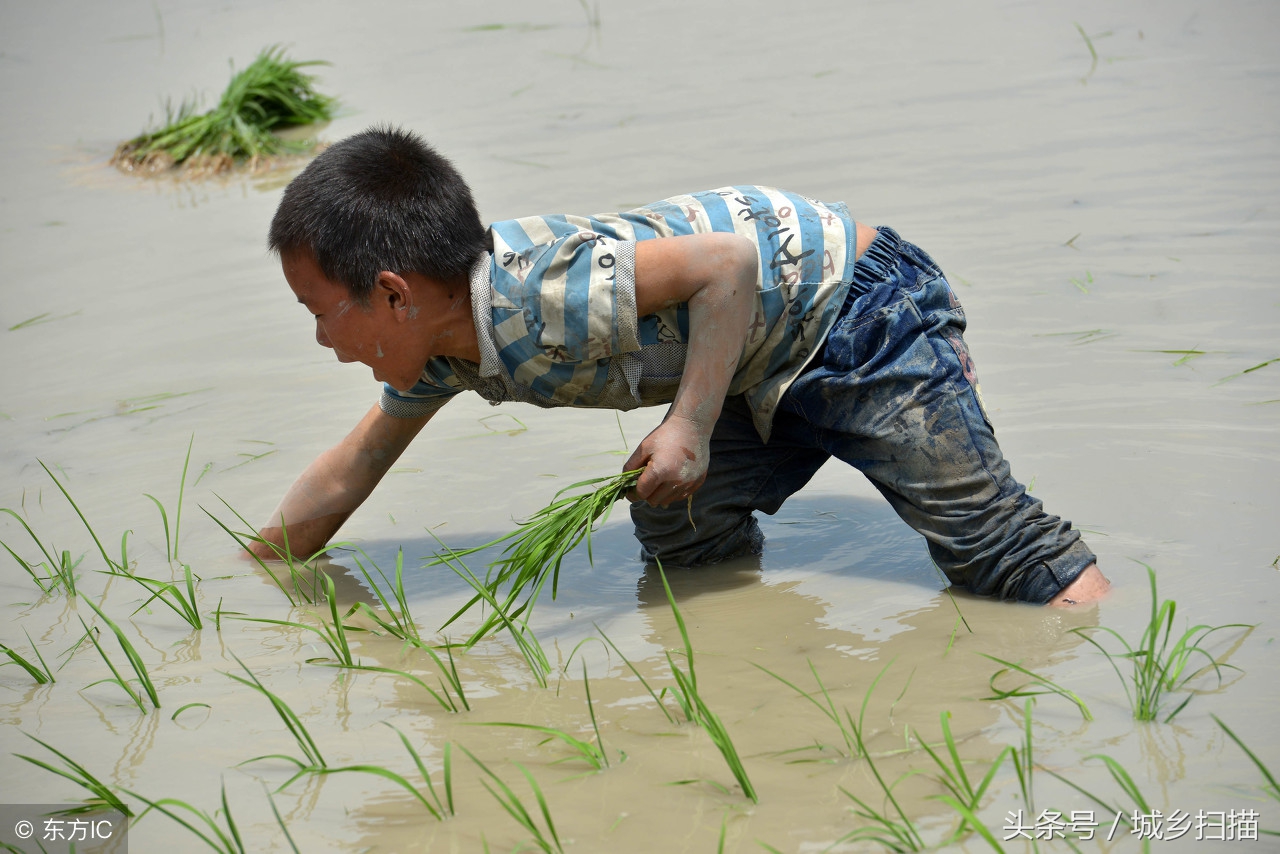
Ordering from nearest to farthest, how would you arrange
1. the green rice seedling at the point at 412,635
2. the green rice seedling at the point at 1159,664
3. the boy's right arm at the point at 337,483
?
the green rice seedling at the point at 1159,664
the green rice seedling at the point at 412,635
the boy's right arm at the point at 337,483

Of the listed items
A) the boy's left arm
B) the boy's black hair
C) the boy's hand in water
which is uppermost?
the boy's black hair

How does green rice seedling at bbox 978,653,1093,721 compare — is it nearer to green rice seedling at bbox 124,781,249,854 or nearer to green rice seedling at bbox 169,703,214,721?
green rice seedling at bbox 124,781,249,854

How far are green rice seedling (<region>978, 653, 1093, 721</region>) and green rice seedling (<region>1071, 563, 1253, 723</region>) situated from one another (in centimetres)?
8

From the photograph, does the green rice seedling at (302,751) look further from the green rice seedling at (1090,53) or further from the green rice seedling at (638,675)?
the green rice seedling at (1090,53)

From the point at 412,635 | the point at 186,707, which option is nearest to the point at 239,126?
the point at 412,635

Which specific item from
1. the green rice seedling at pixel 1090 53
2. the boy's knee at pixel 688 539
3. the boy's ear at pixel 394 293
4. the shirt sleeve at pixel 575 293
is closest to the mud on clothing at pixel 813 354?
the shirt sleeve at pixel 575 293

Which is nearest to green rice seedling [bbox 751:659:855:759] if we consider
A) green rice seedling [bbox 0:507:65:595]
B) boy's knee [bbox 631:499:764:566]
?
boy's knee [bbox 631:499:764:566]

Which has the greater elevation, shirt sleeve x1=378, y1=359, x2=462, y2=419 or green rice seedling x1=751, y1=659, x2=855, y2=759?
shirt sleeve x1=378, y1=359, x2=462, y2=419

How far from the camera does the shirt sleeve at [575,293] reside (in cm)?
238

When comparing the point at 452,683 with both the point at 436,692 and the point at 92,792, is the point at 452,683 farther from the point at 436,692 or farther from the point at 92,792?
the point at 92,792

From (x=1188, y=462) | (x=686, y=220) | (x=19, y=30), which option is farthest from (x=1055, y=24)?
(x=19, y=30)

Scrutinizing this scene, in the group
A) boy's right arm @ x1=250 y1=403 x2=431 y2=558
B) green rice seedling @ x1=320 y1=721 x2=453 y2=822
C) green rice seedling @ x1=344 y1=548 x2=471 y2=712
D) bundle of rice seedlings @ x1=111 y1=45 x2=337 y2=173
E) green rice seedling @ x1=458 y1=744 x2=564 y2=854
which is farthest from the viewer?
bundle of rice seedlings @ x1=111 y1=45 x2=337 y2=173

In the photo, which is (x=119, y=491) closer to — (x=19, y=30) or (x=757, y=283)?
(x=757, y=283)

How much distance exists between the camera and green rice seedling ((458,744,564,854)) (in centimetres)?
172
